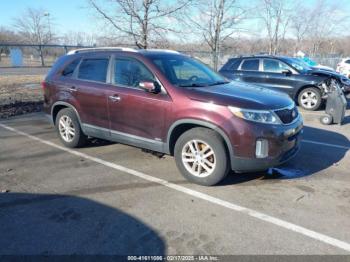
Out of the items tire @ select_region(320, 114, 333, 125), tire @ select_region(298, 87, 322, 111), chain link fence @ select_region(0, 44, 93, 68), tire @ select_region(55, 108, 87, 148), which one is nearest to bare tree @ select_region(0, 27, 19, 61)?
chain link fence @ select_region(0, 44, 93, 68)

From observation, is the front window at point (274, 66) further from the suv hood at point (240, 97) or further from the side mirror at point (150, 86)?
the side mirror at point (150, 86)

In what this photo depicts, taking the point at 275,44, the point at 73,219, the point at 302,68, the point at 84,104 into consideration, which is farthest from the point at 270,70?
the point at 275,44

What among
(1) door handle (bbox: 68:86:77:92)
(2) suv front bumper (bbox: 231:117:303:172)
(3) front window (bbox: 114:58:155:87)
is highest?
(3) front window (bbox: 114:58:155:87)

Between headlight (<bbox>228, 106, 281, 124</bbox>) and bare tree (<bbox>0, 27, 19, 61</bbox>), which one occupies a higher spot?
bare tree (<bbox>0, 27, 19, 61</bbox>)

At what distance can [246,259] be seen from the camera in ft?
9.89

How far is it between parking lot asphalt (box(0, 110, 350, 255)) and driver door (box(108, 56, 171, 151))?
1.60ft

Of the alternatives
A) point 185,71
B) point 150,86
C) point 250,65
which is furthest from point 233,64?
point 150,86

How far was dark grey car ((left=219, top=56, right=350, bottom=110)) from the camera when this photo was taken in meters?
10.5

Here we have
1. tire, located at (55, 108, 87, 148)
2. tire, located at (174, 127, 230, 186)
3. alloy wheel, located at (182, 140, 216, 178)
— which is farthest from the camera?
tire, located at (55, 108, 87, 148)

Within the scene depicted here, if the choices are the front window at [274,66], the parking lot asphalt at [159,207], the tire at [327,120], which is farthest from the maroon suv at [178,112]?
the front window at [274,66]

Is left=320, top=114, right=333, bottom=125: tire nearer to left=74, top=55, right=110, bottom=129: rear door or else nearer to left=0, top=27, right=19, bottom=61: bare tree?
left=74, top=55, right=110, bottom=129: rear door

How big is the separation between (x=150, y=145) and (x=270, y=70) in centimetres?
752

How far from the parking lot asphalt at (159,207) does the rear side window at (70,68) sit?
1388 millimetres

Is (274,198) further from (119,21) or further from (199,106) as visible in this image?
(119,21)
